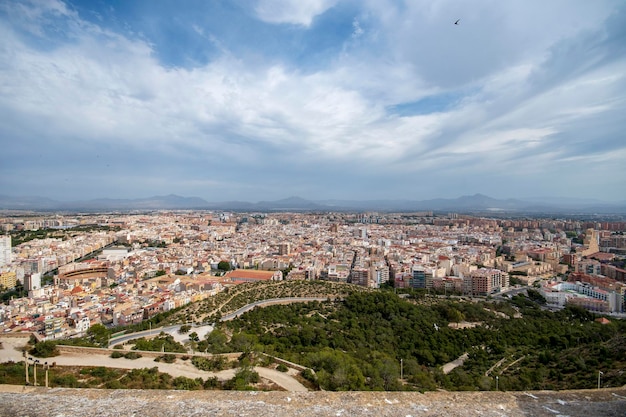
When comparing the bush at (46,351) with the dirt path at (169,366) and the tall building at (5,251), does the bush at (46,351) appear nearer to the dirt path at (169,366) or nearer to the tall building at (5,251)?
the dirt path at (169,366)

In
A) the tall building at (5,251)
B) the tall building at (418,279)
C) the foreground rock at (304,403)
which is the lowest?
the tall building at (418,279)

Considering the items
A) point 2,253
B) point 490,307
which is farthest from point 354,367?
point 2,253

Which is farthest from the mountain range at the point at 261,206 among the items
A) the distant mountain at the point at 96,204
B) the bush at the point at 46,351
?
the bush at the point at 46,351

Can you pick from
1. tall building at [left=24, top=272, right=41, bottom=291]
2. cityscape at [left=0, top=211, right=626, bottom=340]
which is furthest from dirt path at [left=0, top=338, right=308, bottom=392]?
tall building at [left=24, top=272, right=41, bottom=291]

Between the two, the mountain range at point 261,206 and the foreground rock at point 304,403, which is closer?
the foreground rock at point 304,403

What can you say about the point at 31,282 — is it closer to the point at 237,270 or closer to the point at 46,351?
the point at 237,270

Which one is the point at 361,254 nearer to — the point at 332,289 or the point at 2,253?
the point at 332,289

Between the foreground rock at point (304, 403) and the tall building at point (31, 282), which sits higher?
the foreground rock at point (304, 403)

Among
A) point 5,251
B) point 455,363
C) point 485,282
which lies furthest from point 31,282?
point 485,282
